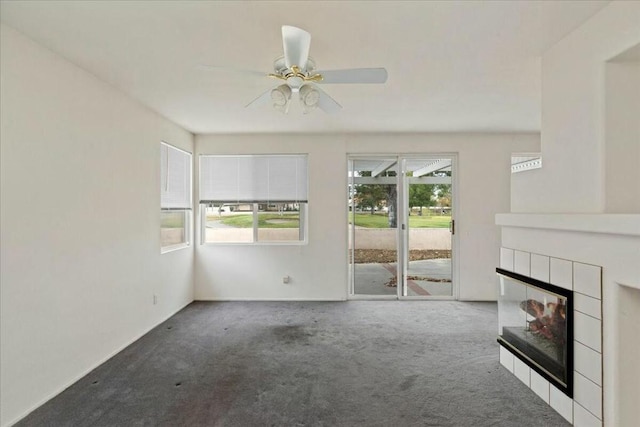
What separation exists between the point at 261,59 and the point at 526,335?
2820 mm

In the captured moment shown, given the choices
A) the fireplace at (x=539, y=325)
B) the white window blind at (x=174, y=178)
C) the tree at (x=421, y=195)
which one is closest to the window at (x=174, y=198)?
the white window blind at (x=174, y=178)

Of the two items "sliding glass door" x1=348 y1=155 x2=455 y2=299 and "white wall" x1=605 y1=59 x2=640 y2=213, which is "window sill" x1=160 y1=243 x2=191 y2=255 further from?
"white wall" x1=605 y1=59 x2=640 y2=213

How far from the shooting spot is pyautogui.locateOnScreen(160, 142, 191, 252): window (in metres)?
3.85

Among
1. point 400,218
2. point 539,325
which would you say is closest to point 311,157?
point 400,218

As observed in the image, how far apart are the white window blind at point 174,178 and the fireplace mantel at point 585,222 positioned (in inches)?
146

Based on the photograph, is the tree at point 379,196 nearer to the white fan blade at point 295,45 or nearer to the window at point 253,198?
the window at point 253,198

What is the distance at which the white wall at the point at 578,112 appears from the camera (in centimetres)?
168

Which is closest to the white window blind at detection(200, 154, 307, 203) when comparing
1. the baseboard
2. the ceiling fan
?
the baseboard

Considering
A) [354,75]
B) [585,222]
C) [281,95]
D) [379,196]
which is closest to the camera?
[585,222]

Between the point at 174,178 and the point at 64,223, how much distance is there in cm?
187

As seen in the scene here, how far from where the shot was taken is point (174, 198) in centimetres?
410

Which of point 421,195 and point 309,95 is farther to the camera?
→ point 421,195

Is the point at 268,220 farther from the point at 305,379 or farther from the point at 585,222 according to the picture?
Answer: the point at 585,222

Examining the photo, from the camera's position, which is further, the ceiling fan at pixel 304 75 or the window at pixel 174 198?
the window at pixel 174 198
